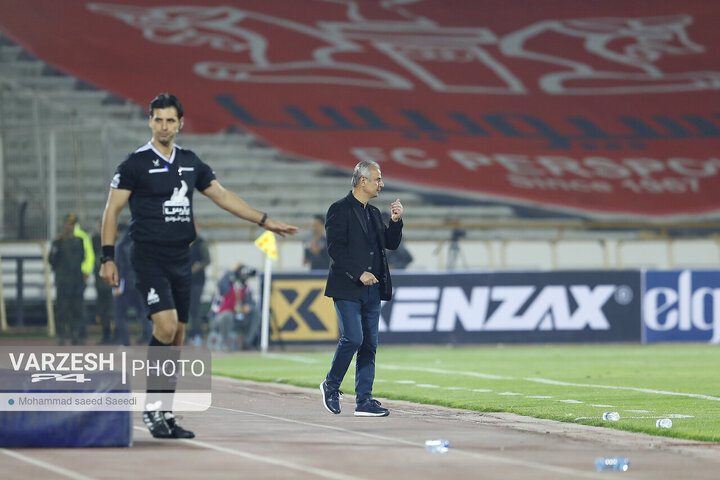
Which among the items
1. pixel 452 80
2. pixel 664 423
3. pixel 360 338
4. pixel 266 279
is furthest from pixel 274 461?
pixel 452 80

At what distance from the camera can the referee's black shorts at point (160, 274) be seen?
928 centimetres

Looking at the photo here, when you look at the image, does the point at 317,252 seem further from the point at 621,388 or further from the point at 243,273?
the point at 621,388

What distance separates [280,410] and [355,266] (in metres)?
1.48

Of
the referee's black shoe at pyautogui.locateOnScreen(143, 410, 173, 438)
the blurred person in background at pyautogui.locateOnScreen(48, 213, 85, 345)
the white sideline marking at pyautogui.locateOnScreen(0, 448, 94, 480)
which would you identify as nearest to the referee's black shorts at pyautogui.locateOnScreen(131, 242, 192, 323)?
the referee's black shoe at pyautogui.locateOnScreen(143, 410, 173, 438)

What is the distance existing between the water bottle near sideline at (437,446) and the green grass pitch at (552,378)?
2.04 metres

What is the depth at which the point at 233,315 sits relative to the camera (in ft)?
77.9

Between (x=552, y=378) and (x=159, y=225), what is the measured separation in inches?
321

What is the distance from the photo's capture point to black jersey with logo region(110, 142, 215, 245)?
9305 mm

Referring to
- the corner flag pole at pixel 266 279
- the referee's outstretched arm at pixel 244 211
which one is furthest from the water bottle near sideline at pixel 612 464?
the corner flag pole at pixel 266 279

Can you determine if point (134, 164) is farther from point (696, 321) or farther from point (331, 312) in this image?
point (696, 321)

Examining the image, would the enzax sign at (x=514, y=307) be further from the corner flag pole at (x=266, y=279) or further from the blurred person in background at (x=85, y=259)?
the blurred person in background at (x=85, y=259)

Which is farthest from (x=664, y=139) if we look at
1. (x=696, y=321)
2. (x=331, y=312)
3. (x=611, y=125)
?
(x=331, y=312)

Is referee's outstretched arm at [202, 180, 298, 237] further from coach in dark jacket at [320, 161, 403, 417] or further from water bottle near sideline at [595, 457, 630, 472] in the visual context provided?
water bottle near sideline at [595, 457, 630, 472]

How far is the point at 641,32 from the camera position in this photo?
38.4 meters
